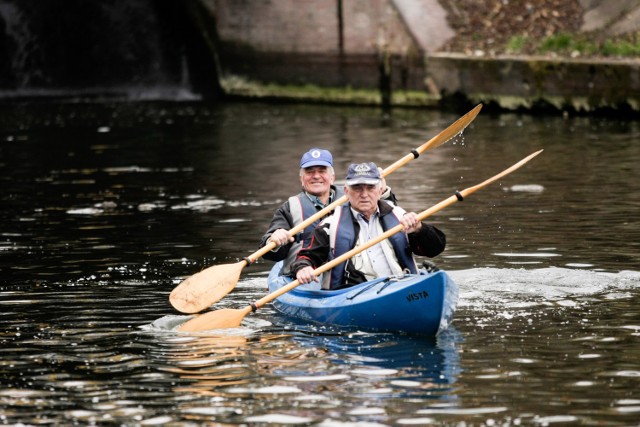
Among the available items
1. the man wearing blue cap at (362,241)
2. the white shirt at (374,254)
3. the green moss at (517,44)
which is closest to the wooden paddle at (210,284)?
the man wearing blue cap at (362,241)

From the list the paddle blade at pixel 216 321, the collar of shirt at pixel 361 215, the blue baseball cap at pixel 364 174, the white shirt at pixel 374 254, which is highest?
the blue baseball cap at pixel 364 174

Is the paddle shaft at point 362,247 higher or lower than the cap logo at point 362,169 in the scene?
lower

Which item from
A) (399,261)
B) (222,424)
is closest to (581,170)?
(399,261)

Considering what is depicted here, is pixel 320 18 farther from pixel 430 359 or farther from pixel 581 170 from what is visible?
pixel 430 359

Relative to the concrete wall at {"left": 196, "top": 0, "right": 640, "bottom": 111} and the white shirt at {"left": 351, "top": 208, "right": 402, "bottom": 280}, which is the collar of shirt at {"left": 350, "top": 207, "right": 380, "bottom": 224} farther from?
the concrete wall at {"left": 196, "top": 0, "right": 640, "bottom": 111}

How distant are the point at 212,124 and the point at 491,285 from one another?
17.8 meters

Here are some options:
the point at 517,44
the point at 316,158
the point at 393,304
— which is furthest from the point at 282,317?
the point at 517,44

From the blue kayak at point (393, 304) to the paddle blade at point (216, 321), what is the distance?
594 mm

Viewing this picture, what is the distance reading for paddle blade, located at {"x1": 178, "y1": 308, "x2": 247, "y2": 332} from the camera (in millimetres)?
10758

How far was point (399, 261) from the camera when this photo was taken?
10.9 metres

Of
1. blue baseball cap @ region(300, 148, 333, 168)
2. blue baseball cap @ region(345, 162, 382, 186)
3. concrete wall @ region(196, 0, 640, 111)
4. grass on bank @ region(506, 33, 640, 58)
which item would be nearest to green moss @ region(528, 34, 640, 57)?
grass on bank @ region(506, 33, 640, 58)

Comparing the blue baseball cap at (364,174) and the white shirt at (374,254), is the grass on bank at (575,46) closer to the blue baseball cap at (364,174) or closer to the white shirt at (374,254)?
the white shirt at (374,254)

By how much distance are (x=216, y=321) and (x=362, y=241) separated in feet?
4.28

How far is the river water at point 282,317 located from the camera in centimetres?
835
